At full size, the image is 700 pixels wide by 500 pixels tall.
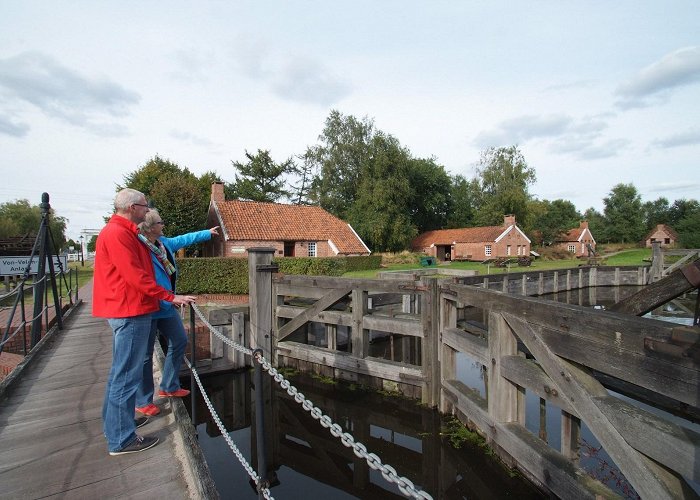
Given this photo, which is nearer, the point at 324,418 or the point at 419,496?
the point at 419,496

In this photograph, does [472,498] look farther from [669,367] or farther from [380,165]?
[380,165]

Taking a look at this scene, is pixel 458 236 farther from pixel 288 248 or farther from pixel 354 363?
pixel 354 363

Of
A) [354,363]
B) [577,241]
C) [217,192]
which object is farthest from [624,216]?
[354,363]

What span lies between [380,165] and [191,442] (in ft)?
133

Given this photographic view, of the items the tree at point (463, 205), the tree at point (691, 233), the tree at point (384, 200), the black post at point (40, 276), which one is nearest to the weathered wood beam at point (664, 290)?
the black post at point (40, 276)

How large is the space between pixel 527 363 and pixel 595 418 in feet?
3.89

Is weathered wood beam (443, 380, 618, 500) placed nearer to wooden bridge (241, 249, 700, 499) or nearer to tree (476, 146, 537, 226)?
wooden bridge (241, 249, 700, 499)

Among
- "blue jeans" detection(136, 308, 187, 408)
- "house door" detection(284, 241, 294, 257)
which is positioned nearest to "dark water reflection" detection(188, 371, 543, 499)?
"blue jeans" detection(136, 308, 187, 408)

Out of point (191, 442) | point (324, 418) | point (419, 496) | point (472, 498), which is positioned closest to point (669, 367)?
point (419, 496)

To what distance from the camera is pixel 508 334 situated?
4414mm

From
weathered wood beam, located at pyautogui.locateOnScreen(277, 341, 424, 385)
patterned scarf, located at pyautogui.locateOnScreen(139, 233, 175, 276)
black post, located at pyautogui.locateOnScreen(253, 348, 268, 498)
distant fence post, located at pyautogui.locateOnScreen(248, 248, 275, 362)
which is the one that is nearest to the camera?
black post, located at pyautogui.locateOnScreen(253, 348, 268, 498)

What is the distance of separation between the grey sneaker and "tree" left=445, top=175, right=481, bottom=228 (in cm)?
5459

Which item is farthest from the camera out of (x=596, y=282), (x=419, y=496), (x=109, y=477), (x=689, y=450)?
(x=596, y=282)

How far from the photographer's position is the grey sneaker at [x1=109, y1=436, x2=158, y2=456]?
3052mm
